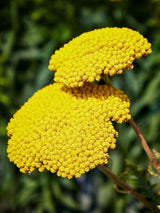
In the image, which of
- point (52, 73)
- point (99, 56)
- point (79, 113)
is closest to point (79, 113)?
point (79, 113)

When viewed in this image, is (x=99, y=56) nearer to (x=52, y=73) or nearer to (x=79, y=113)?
(x=79, y=113)

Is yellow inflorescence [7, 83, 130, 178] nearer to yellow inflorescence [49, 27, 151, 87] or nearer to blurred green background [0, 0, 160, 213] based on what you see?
yellow inflorescence [49, 27, 151, 87]

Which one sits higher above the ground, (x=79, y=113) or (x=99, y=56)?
(x=99, y=56)

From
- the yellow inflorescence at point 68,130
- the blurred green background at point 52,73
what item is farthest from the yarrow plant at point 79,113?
the blurred green background at point 52,73

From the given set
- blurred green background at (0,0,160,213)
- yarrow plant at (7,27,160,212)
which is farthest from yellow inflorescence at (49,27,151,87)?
blurred green background at (0,0,160,213)

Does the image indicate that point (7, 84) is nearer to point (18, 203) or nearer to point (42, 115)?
point (18, 203)
